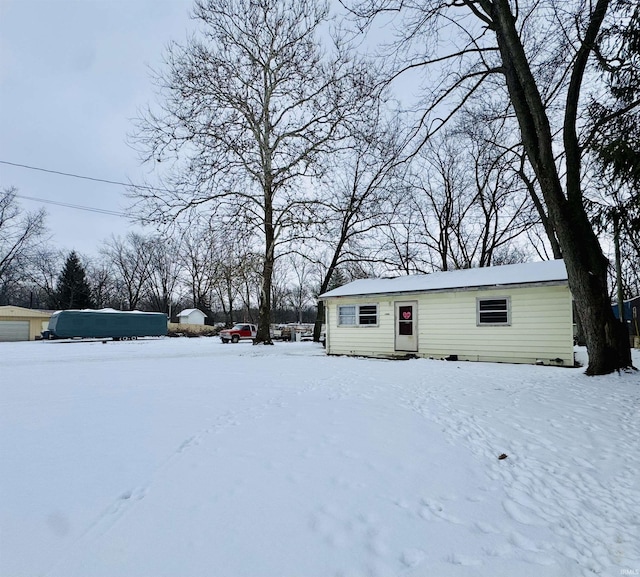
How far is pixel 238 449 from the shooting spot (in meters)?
3.86

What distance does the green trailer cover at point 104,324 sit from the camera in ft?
83.3

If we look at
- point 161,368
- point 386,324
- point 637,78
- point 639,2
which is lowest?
point 161,368

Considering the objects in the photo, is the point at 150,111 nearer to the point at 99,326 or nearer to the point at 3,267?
the point at 99,326

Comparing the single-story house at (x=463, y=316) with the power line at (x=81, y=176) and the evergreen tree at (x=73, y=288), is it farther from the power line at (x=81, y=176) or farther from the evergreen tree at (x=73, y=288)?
the evergreen tree at (x=73, y=288)

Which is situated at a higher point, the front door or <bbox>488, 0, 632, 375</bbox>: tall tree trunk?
<bbox>488, 0, 632, 375</bbox>: tall tree trunk

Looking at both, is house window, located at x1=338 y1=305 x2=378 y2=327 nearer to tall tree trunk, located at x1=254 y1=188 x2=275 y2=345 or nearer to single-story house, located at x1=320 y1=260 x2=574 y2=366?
single-story house, located at x1=320 y1=260 x2=574 y2=366

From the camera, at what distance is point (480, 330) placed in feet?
39.3

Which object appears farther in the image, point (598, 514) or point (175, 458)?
point (175, 458)

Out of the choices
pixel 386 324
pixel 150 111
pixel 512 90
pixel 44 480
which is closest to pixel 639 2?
pixel 512 90

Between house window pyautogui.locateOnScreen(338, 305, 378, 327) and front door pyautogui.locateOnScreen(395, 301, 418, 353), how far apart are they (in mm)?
929

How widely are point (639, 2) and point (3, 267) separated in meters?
46.8

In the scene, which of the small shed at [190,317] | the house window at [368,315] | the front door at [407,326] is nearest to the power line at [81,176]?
the house window at [368,315]

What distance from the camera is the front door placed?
13305mm

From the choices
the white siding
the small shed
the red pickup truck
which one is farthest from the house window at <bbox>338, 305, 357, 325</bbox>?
the small shed
